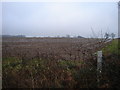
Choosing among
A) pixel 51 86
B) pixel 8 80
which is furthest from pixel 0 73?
pixel 51 86

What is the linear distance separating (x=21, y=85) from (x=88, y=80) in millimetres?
2348

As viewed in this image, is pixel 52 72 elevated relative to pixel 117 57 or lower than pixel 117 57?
lower

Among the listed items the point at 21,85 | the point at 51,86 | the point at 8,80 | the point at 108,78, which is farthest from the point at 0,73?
the point at 108,78

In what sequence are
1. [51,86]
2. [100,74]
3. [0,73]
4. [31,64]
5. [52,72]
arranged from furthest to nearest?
1. [31,64]
2. [0,73]
3. [52,72]
4. [100,74]
5. [51,86]

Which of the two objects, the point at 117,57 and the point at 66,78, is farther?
the point at 117,57

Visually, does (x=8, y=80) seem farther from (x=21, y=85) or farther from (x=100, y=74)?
(x=100, y=74)

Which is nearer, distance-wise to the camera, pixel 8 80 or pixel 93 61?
pixel 8 80

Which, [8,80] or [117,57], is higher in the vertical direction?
[117,57]

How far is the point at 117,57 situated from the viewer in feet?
27.1

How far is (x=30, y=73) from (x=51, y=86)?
5.70 feet

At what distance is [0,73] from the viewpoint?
28.8 ft

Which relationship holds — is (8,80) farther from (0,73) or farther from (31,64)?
(31,64)

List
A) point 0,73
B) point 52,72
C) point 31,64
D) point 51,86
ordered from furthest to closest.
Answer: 1. point 31,64
2. point 0,73
3. point 52,72
4. point 51,86

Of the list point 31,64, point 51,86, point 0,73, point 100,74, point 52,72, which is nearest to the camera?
point 51,86
